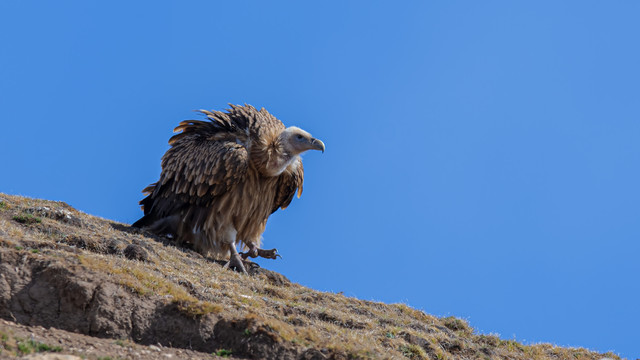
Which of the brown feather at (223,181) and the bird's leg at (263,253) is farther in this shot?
the bird's leg at (263,253)

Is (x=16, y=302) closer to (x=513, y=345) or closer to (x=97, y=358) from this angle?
(x=97, y=358)

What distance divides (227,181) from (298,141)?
1956 mm

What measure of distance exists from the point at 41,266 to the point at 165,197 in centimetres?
642

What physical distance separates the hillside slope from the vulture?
9.18 feet

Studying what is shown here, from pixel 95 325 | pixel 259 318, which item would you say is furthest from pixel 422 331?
pixel 95 325

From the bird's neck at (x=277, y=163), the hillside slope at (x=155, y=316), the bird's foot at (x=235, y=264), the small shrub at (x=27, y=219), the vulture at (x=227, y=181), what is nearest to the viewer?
the hillside slope at (x=155, y=316)

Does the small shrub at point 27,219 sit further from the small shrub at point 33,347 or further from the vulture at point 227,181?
the small shrub at point 33,347

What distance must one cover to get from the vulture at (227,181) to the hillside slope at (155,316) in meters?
2.80

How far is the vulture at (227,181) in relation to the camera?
14407 mm

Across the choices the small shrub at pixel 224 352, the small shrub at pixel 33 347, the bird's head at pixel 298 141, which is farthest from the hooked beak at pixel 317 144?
the small shrub at pixel 33 347

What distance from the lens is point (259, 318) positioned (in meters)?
8.88

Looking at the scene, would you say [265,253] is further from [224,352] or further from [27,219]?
[224,352]

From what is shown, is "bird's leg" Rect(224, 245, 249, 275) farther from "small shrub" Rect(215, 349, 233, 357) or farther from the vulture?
"small shrub" Rect(215, 349, 233, 357)

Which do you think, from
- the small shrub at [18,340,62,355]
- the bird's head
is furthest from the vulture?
the small shrub at [18,340,62,355]
